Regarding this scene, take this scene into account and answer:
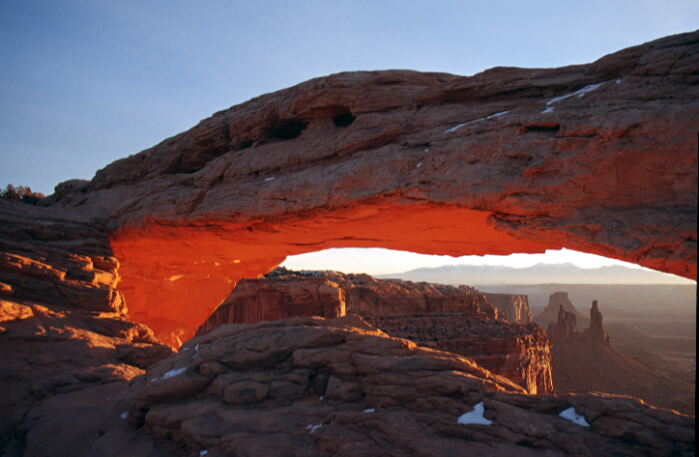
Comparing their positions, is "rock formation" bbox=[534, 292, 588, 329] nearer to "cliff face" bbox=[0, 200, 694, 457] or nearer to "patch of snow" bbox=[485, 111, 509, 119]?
"patch of snow" bbox=[485, 111, 509, 119]

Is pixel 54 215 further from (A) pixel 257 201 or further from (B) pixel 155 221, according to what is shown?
(A) pixel 257 201

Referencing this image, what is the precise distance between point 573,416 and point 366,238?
7413mm

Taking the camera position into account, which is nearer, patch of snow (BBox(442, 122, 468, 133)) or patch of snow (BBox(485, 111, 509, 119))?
patch of snow (BBox(485, 111, 509, 119))

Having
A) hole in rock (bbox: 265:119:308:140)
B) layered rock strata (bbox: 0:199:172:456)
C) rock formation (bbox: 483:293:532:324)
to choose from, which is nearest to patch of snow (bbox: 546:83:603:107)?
hole in rock (bbox: 265:119:308:140)

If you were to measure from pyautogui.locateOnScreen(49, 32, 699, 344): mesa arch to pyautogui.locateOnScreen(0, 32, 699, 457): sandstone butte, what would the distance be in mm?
40

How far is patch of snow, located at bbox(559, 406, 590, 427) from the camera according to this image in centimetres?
510

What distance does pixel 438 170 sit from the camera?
26.6 ft

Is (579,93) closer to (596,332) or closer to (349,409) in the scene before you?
(349,409)

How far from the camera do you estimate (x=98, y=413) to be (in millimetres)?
7316

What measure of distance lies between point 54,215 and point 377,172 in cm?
1048

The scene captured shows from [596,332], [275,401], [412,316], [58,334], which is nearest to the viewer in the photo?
[275,401]

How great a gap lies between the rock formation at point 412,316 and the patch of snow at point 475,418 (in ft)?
51.2

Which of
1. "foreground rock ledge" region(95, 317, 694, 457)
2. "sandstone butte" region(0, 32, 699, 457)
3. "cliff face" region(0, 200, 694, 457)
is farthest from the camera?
"sandstone butte" region(0, 32, 699, 457)

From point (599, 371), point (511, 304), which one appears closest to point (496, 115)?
point (599, 371)
